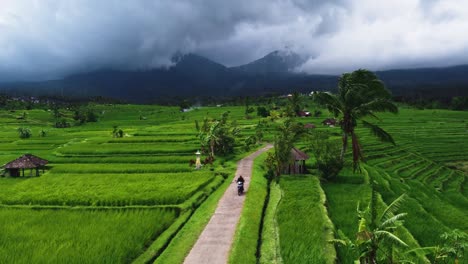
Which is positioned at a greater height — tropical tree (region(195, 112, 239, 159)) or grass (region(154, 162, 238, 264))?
tropical tree (region(195, 112, 239, 159))

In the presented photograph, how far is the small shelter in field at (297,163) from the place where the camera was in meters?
31.6

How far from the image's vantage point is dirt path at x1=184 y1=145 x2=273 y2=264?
1512cm

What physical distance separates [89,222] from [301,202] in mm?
11474

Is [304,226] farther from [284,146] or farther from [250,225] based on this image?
[284,146]

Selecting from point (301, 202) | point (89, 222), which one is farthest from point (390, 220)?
point (89, 222)

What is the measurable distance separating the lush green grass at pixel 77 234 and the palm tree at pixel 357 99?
15237 mm

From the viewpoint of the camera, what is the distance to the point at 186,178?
1201 inches

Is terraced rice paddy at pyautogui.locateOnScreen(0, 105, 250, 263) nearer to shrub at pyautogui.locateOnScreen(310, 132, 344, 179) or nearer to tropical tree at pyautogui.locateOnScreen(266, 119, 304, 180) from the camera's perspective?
tropical tree at pyautogui.locateOnScreen(266, 119, 304, 180)

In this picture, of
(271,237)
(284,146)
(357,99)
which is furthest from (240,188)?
(357,99)

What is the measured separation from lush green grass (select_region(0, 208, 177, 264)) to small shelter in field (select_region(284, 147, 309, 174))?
505 inches

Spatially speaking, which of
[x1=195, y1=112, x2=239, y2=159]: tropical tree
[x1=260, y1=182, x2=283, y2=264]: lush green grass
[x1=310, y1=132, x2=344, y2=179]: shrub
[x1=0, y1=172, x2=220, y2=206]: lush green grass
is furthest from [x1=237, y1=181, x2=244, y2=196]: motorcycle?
[x1=195, y1=112, x2=239, y2=159]: tropical tree

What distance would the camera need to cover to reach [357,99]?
1150 inches

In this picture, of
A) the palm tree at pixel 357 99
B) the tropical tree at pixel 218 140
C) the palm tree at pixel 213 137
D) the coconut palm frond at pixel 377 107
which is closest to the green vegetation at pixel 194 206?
the tropical tree at pixel 218 140

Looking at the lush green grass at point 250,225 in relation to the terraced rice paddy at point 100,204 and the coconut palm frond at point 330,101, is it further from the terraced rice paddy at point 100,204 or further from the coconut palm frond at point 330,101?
the coconut palm frond at point 330,101
